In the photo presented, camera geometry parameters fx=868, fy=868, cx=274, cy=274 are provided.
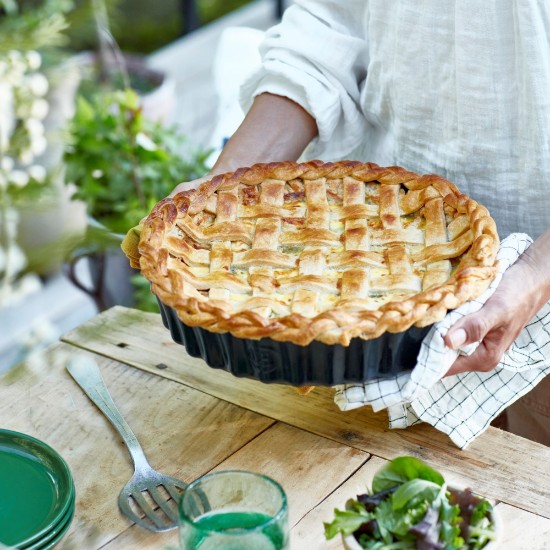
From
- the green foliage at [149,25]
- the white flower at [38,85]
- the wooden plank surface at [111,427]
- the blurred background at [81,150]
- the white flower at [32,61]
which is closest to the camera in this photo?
the blurred background at [81,150]

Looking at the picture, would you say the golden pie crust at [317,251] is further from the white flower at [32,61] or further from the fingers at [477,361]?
the white flower at [32,61]

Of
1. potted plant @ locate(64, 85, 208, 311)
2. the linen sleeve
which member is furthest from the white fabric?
potted plant @ locate(64, 85, 208, 311)

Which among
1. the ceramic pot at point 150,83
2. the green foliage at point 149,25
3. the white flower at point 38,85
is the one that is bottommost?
the green foliage at point 149,25

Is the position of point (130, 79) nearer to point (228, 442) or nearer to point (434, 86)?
point (434, 86)

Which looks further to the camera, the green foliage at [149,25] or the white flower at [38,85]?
the green foliage at [149,25]

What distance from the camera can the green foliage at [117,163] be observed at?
2.28 m

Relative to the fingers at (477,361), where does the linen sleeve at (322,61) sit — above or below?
above

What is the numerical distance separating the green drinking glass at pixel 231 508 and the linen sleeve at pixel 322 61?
0.72 metres

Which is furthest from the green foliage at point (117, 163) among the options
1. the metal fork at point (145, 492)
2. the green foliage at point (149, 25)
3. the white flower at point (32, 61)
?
the green foliage at point (149, 25)

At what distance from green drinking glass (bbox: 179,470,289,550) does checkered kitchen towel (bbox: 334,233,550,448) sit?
247 mm

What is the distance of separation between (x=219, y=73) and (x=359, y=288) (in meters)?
1.23

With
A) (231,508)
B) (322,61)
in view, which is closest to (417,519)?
(231,508)

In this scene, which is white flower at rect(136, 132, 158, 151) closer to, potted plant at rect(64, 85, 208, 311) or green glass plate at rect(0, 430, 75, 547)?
potted plant at rect(64, 85, 208, 311)

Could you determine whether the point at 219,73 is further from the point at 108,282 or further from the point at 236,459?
the point at 236,459
